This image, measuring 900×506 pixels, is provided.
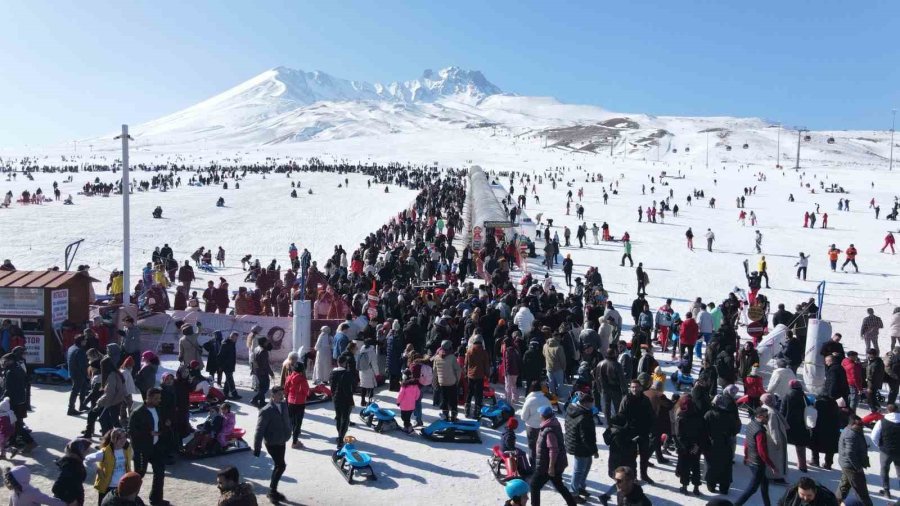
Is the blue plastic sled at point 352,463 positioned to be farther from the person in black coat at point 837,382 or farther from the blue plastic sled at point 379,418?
the person in black coat at point 837,382

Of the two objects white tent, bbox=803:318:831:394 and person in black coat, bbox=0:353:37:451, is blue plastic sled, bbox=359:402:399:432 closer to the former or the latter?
person in black coat, bbox=0:353:37:451

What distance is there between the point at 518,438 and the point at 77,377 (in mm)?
5873

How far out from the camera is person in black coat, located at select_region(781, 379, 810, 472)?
25.5 feet

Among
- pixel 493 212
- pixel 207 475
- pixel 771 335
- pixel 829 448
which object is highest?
pixel 493 212

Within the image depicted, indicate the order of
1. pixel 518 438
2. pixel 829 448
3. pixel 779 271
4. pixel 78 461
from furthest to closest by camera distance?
1. pixel 779 271
2. pixel 518 438
3. pixel 829 448
4. pixel 78 461

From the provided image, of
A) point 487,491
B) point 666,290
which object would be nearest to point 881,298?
point 666,290

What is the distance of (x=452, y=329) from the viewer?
36.5ft

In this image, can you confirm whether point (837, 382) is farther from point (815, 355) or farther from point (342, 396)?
point (342, 396)

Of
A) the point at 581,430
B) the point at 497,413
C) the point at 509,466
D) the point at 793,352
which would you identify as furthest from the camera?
the point at 793,352

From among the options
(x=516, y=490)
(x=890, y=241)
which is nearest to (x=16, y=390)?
(x=516, y=490)

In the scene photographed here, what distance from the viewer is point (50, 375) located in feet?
35.6

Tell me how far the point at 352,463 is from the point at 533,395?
2090 millimetres

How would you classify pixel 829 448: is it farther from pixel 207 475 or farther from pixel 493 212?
pixel 493 212

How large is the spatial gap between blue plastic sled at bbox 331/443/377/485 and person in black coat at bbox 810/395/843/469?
506 centimetres
